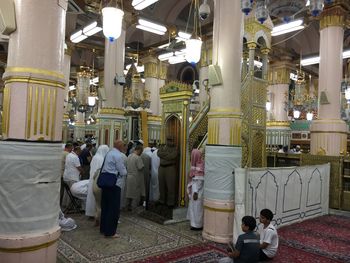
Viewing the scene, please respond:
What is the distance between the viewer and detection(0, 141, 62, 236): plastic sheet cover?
248 centimetres

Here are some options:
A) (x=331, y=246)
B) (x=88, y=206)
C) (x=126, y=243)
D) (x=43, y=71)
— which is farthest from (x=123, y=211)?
(x=43, y=71)

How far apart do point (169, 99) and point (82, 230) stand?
2.79m

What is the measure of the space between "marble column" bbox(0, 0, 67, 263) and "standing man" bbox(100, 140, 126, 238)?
174 cm

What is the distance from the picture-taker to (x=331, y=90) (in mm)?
7949

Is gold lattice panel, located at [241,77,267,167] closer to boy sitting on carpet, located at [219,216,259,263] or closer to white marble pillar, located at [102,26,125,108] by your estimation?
white marble pillar, located at [102,26,125,108]

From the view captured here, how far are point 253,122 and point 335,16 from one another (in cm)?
383

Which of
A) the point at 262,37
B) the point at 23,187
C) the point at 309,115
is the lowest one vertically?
the point at 23,187

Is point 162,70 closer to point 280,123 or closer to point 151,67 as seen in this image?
point 151,67

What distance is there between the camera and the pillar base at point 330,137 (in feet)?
25.5

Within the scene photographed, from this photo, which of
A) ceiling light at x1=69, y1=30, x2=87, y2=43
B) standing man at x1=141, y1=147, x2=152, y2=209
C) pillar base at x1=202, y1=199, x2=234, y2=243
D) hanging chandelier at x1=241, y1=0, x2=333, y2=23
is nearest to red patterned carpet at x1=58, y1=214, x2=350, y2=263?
pillar base at x1=202, y1=199, x2=234, y2=243

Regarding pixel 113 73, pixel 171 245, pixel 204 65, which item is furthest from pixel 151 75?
A: pixel 171 245

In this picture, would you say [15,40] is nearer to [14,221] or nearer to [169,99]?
[14,221]

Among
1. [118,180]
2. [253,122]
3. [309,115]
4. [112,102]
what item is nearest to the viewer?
[118,180]

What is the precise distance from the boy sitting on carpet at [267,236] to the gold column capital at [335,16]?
6325 mm
